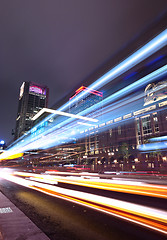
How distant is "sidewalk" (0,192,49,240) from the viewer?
3.21m

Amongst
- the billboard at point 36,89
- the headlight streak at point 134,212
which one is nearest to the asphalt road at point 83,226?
the headlight streak at point 134,212

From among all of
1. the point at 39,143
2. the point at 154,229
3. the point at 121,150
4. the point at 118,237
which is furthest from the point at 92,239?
the point at 121,150

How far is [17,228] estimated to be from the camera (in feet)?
11.9

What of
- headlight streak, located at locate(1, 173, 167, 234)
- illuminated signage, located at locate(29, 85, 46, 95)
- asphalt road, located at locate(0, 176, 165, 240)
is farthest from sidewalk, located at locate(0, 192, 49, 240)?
illuminated signage, located at locate(29, 85, 46, 95)

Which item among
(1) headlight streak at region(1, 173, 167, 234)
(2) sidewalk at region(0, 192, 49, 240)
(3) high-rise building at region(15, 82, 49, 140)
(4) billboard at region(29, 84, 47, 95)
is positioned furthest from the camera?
(4) billboard at region(29, 84, 47, 95)

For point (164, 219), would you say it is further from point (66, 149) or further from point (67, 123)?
point (66, 149)

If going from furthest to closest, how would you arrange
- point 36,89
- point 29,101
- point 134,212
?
point 36,89 → point 29,101 → point 134,212

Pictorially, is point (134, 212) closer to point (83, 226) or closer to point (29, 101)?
point (83, 226)

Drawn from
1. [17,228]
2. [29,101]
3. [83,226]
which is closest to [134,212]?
[83,226]

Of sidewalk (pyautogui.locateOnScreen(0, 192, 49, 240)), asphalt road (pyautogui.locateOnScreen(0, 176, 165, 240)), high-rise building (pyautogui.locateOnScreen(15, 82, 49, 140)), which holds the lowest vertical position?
asphalt road (pyautogui.locateOnScreen(0, 176, 165, 240))

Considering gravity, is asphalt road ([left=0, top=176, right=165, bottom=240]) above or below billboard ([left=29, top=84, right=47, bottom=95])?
below

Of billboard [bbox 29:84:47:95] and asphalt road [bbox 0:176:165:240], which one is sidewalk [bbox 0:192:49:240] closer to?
asphalt road [bbox 0:176:165:240]

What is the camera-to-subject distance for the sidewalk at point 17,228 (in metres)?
3.21

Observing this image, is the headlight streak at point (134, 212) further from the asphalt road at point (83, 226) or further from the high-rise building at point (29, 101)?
the high-rise building at point (29, 101)
